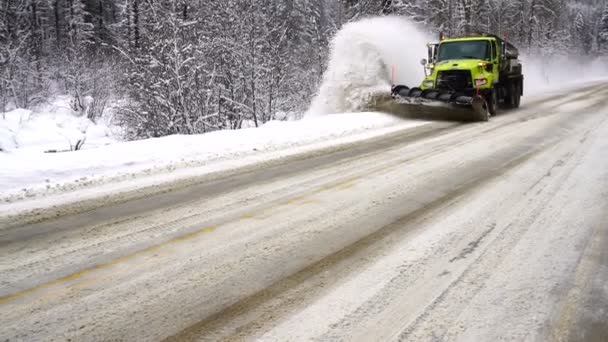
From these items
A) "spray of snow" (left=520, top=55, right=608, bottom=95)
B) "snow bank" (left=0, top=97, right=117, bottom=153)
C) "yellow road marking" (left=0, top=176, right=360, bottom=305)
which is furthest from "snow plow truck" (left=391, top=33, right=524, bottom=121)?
"spray of snow" (left=520, top=55, right=608, bottom=95)

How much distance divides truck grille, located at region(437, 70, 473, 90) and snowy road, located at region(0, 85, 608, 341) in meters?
7.49

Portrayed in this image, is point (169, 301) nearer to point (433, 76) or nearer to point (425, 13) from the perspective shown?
point (433, 76)

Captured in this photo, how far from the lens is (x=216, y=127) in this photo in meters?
14.0

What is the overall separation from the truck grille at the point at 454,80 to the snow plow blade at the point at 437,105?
67 cm

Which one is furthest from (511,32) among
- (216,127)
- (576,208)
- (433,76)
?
(576,208)

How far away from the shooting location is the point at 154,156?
24.2ft

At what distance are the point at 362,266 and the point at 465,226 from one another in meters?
1.38

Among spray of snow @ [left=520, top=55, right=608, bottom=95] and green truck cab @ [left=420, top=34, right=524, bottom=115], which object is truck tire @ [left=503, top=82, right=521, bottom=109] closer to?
green truck cab @ [left=420, top=34, right=524, bottom=115]

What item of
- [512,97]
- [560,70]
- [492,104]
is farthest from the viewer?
[560,70]

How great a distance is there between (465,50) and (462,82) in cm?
139

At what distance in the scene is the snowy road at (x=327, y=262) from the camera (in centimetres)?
255

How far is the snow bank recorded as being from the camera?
42.0ft

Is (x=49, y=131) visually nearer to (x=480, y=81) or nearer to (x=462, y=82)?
(x=462, y=82)

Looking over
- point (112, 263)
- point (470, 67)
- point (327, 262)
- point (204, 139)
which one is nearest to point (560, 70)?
point (470, 67)
